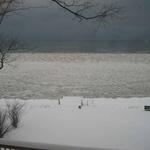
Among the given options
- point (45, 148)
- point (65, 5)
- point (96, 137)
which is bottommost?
point (96, 137)

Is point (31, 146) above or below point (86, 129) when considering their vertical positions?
above

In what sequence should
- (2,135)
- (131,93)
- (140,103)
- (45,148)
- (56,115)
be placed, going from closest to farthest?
1. (45,148)
2. (2,135)
3. (56,115)
4. (140,103)
5. (131,93)

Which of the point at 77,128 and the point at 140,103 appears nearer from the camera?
the point at 77,128

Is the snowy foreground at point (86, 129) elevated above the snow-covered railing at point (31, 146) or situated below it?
below

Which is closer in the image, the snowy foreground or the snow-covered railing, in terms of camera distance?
the snow-covered railing

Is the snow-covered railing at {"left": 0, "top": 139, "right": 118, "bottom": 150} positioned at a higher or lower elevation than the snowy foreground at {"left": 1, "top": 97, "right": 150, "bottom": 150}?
higher

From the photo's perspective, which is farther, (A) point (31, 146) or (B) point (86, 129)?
(B) point (86, 129)

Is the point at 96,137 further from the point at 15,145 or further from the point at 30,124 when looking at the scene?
the point at 15,145

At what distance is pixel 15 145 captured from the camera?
3.01 metres

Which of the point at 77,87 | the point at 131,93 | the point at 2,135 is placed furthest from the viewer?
the point at 77,87

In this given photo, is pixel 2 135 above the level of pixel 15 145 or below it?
below

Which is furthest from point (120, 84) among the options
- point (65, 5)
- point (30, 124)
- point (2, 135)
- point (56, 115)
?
point (65, 5)

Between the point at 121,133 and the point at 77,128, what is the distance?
1.78 m

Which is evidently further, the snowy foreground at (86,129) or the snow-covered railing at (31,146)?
the snowy foreground at (86,129)
